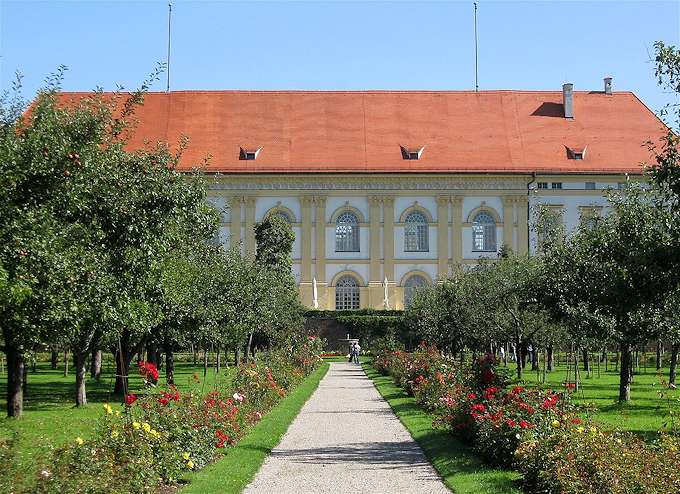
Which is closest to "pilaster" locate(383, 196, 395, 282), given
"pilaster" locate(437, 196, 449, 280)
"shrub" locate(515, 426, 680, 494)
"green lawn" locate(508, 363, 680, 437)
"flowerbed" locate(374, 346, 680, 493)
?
"pilaster" locate(437, 196, 449, 280)

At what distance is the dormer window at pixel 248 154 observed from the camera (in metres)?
70.6

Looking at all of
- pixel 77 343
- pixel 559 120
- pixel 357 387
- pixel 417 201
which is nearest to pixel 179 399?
pixel 77 343

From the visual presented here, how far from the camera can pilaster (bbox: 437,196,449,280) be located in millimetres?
71250

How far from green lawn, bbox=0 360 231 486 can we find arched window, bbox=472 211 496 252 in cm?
3584

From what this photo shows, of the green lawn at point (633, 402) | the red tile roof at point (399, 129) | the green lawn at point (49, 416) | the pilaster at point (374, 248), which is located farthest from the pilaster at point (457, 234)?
the green lawn at point (49, 416)

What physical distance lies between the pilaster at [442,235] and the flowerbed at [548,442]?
167 ft

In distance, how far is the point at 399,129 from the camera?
2881 inches

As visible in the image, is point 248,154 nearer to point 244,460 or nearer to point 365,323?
point 365,323

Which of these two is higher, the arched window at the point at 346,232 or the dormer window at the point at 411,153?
the dormer window at the point at 411,153

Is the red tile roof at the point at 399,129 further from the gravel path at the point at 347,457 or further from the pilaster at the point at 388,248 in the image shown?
the gravel path at the point at 347,457

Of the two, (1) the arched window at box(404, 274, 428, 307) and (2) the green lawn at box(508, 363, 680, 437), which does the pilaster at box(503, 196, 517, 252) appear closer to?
(1) the arched window at box(404, 274, 428, 307)

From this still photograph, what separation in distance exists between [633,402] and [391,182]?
4564 centimetres

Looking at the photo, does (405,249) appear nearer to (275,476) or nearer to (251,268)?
(251,268)

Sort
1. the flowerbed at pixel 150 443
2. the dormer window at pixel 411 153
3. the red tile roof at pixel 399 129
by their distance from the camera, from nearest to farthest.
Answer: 1. the flowerbed at pixel 150 443
2. the red tile roof at pixel 399 129
3. the dormer window at pixel 411 153
